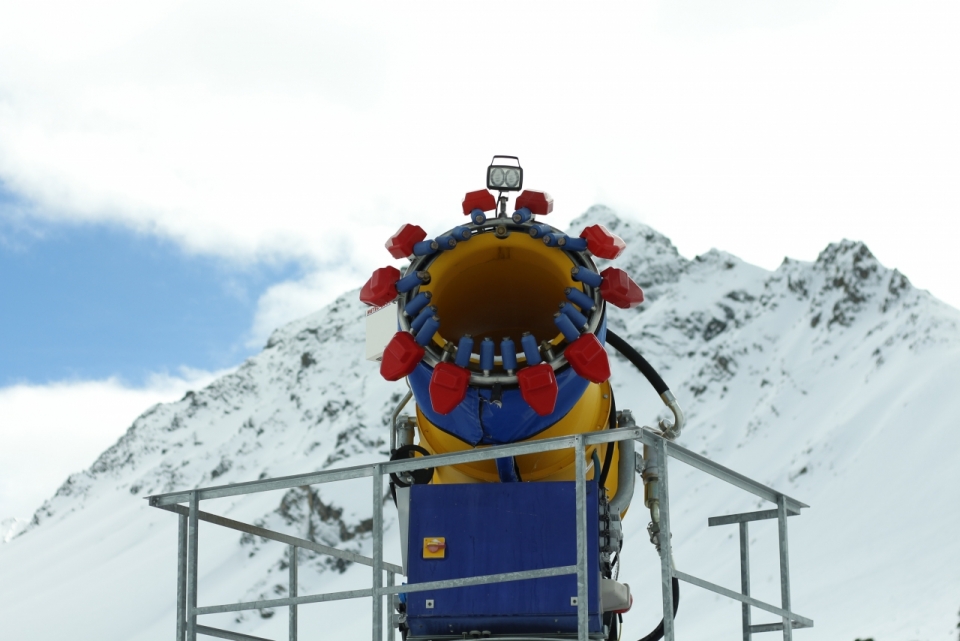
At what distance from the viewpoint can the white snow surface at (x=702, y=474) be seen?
173 feet

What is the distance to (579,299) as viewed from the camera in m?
6.95

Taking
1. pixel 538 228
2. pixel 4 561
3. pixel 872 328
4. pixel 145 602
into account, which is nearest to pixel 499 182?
pixel 538 228

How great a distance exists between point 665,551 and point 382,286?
2.20 metres

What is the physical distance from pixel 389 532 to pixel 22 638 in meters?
34.5

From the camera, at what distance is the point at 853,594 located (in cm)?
4794

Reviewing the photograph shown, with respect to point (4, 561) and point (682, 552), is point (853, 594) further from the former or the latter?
point (4, 561)

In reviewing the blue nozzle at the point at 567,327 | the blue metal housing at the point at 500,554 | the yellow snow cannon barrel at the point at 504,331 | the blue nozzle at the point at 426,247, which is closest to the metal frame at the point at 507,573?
the blue metal housing at the point at 500,554

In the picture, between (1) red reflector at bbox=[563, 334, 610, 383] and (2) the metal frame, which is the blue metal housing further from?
(1) red reflector at bbox=[563, 334, 610, 383]

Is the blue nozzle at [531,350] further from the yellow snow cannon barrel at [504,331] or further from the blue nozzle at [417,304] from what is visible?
the blue nozzle at [417,304]

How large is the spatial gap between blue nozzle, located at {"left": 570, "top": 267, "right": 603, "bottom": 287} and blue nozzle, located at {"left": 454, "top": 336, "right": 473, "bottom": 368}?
72 cm

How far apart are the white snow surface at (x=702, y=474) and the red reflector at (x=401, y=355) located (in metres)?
32.1

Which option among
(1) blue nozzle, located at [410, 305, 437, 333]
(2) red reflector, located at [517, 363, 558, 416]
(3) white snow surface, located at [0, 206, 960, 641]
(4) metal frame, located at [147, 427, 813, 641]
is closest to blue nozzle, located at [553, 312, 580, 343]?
(2) red reflector, located at [517, 363, 558, 416]

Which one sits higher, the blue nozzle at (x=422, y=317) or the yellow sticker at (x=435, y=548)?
the blue nozzle at (x=422, y=317)

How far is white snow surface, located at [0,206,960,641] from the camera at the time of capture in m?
52.7
